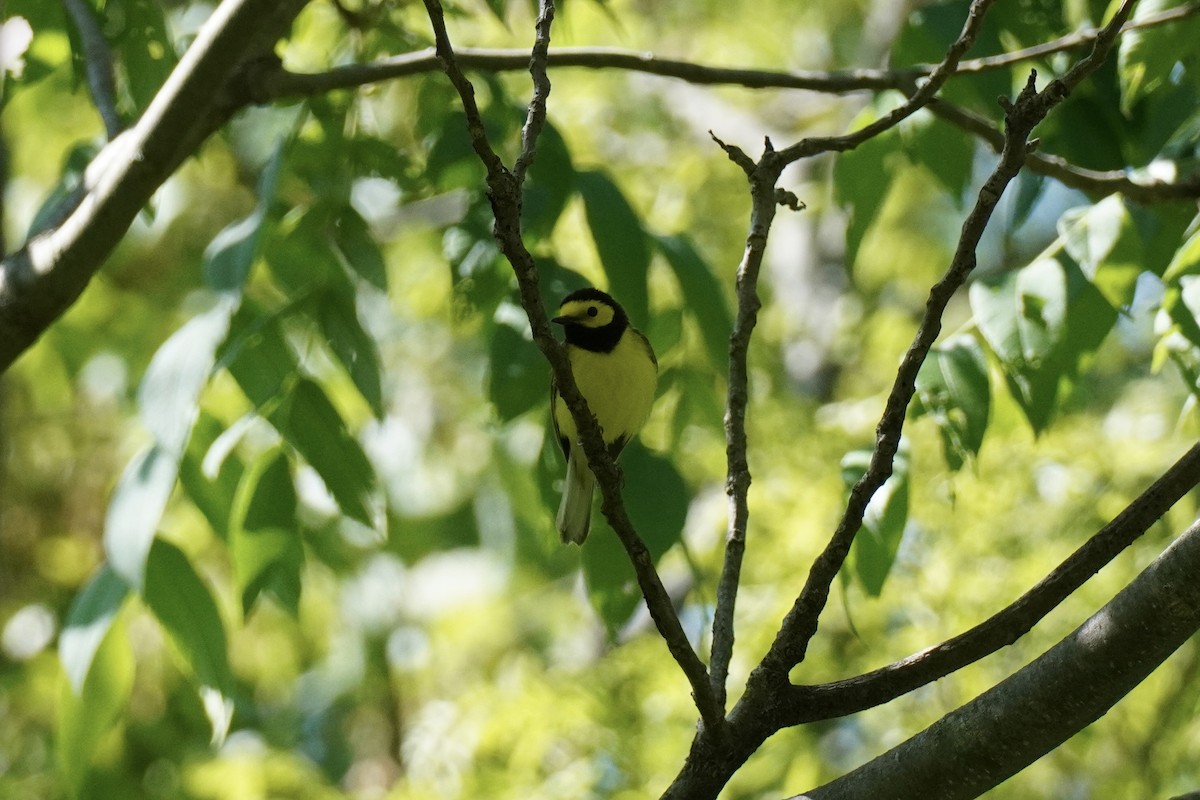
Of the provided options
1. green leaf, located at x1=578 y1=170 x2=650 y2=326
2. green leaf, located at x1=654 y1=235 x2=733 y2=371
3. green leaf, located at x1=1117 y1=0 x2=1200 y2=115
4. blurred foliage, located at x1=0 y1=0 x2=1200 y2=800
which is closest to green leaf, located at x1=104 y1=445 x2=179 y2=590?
blurred foliage, located at x1=0 y1=0 x2=1200 y2=800

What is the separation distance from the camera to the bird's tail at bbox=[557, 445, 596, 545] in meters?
4.25

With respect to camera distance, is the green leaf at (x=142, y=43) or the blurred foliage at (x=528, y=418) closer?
the blurred foliage at (x=528, y=418)

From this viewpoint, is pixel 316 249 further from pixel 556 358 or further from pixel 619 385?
pixel 556 358

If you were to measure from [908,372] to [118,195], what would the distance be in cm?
191

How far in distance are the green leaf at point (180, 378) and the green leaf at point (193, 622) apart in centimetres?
42

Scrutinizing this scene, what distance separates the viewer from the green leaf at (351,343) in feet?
11.2

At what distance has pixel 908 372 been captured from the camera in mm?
2455

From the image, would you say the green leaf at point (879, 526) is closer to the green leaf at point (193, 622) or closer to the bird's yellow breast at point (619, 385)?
the bird's yellow breast at point (619, 385)

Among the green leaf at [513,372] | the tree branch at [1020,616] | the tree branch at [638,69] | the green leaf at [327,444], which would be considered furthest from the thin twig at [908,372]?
the green leaf at [327,444]

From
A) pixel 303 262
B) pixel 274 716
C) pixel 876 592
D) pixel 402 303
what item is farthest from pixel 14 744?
pixel 876 592

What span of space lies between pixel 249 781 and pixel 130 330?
347 cm

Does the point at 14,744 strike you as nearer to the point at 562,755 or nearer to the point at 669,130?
the point at 562,755

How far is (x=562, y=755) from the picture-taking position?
235 inches

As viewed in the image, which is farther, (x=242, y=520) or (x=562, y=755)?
(x=562, y=755)
